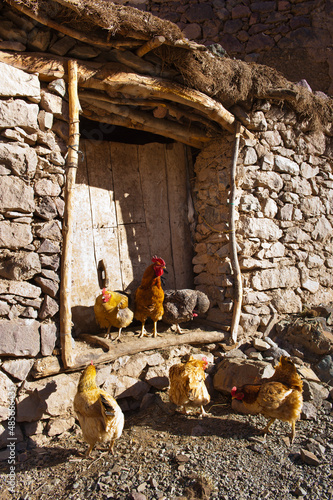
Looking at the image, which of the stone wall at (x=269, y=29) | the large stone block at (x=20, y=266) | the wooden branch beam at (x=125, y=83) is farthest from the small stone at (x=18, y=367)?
the stone wall at (x=269, y=29)

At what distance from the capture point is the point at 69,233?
136 inches

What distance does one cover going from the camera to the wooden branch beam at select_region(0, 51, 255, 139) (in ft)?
10.9

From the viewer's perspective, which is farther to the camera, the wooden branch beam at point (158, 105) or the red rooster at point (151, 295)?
the red rooster at point (151, 295)

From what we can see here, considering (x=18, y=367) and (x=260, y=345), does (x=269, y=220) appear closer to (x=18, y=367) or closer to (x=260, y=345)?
(x=260, y=345)

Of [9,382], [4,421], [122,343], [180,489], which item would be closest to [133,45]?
[122,343]

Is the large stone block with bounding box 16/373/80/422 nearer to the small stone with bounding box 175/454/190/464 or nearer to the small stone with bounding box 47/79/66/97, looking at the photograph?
the small stone with bounding box 175/454/190/464

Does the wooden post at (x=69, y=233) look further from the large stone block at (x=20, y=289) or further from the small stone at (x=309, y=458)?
the small stone at (x=309, y=458)

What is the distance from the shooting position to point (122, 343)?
3.87 metres

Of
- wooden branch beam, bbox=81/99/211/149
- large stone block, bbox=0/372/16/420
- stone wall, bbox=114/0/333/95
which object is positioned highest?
stone wall, bbox=114/0/333/95

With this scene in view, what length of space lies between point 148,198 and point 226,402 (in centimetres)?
256

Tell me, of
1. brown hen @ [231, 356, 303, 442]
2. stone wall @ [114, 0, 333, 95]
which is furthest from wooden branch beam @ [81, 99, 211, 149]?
stone wall @ [114, 0, 333, 95]

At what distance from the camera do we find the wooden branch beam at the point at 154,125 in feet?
13.5

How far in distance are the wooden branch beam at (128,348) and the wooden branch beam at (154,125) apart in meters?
2.34

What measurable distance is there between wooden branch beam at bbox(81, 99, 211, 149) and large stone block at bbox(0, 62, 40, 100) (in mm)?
741
